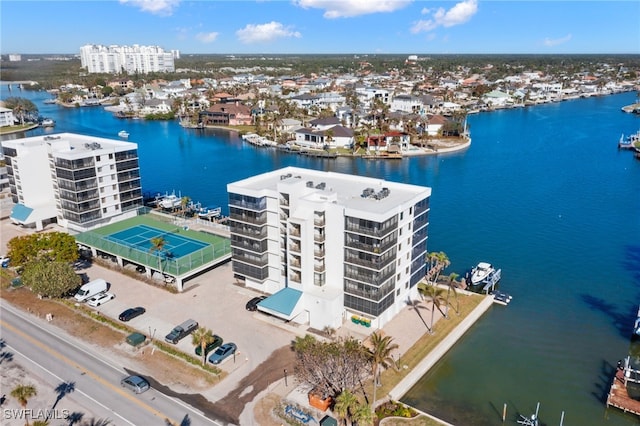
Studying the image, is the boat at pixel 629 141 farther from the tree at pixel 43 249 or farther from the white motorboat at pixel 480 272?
the tree at pixel 43 249

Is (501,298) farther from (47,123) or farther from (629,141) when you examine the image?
→ (47,123)

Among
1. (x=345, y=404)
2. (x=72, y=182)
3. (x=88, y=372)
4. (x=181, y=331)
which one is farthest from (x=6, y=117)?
(x=345, y=404)

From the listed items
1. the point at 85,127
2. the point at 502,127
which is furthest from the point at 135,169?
the point at 502,127

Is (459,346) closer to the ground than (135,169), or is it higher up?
closer to the ground

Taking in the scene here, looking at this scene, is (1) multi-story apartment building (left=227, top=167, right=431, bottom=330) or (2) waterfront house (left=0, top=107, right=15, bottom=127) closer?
(1) multi-story apartment building (left=227, top=167, right=431, bottom=330)

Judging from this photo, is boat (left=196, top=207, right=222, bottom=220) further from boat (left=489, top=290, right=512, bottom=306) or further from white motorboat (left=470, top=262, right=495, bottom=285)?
boat (left=489, top=290, right=512, bottom=306)

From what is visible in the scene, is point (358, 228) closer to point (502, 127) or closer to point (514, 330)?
point (514, 330)

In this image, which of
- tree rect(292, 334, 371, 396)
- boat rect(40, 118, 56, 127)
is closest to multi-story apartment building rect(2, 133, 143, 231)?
tree rect(292, 334, 371, 396)

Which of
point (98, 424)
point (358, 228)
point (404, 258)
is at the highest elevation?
point (358, 228)
